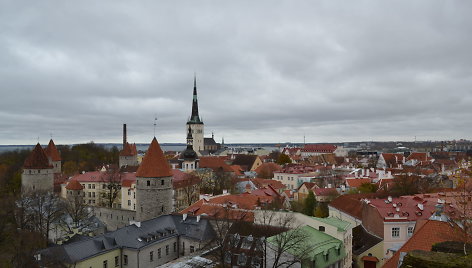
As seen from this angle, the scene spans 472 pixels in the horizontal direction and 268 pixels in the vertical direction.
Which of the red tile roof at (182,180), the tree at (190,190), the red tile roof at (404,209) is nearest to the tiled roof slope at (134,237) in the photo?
the red tile roof at (404,209)

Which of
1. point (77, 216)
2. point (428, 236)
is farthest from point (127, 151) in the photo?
point (428, 236)

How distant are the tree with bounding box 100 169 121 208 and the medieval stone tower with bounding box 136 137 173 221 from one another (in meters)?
18.9

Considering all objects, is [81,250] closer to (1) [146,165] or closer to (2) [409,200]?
(1) [146,165]

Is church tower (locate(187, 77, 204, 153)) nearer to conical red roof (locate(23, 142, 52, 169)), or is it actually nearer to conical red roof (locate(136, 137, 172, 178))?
conical red roof (locate(23, 142, 52, 169))

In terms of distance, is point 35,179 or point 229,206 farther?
point 35,179

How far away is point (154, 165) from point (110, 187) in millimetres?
20316

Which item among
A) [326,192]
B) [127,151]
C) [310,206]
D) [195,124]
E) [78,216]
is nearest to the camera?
[310,206]

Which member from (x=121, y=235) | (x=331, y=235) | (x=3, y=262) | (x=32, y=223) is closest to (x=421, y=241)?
(x=331, y=235)

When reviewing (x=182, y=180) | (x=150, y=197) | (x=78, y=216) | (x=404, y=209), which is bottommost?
(x=78, y=216)

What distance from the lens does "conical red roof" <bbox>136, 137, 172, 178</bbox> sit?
30.3 metres

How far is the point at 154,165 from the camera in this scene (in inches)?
1204

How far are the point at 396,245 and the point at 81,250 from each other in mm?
18890

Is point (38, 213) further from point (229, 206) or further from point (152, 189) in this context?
point (229, 206)

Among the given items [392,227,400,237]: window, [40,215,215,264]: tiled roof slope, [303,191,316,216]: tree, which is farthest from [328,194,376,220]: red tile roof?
[40,215,215,264]: tiled roof slope
